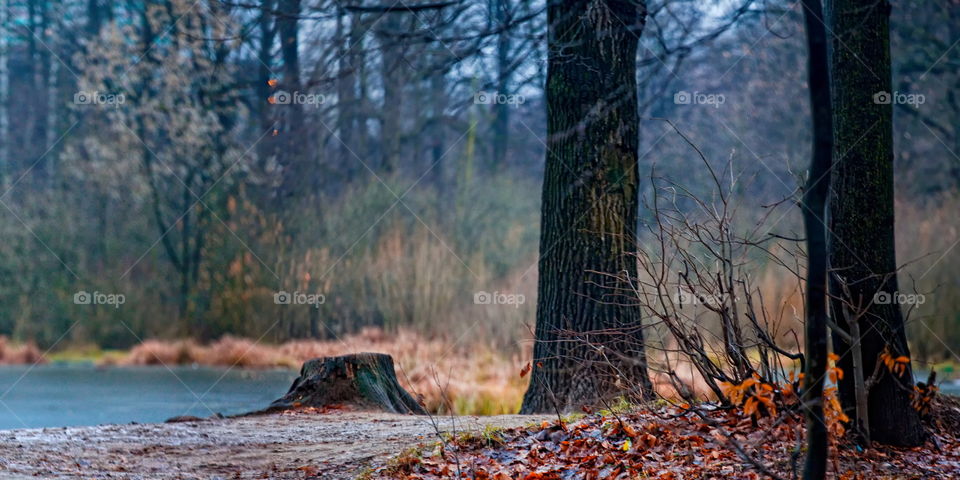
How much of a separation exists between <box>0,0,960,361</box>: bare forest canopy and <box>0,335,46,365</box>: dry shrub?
0.36m

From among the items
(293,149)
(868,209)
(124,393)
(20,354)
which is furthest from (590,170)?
(20,354)

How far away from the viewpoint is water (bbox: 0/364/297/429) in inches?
465

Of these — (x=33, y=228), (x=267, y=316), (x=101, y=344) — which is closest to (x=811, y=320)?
(x=267, y=316)

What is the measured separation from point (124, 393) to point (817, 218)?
12548 millimetres

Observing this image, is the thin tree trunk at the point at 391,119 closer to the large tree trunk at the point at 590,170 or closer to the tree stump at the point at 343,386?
the tree stump at the point at 343,386

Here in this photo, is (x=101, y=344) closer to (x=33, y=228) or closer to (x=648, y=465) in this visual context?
(x=33, y=228)

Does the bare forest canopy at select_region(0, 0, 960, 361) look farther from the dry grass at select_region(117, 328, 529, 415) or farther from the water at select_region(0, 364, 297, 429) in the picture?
the water at select_region(0, 364, 297, 429)

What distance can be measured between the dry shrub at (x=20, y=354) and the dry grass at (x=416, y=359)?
1.92 meters

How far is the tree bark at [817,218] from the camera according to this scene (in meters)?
3.36

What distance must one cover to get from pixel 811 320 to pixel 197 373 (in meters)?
13.4

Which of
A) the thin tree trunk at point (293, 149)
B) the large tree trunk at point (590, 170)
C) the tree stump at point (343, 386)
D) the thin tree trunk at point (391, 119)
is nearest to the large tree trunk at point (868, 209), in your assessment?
the large tree trunk at point (590, 170)

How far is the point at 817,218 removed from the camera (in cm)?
336

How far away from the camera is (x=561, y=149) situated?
7.70 meters

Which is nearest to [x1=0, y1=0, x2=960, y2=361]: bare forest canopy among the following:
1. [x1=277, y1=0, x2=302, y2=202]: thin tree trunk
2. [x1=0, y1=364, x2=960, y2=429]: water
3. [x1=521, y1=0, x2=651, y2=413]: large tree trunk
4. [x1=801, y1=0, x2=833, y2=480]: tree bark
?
[x1=277, y1=0, x2=302, y2=202]: thin tree trunk
